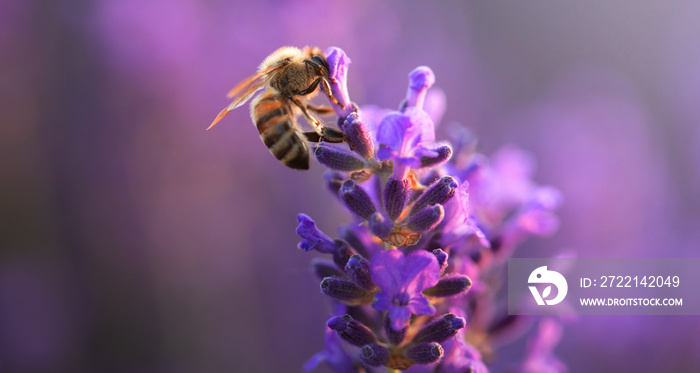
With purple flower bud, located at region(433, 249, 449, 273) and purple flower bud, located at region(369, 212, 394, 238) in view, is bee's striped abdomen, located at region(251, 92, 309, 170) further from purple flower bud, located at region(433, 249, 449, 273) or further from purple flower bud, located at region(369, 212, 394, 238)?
purple flower bud, located at region(433, 249, 449, 273)

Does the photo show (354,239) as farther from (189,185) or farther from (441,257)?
(189,185)

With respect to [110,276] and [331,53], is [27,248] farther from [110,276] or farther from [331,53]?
[331,53]

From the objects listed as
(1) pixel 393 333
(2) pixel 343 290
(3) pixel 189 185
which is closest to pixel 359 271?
(2) pixel 343 290

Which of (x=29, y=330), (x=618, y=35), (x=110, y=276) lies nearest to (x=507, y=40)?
(x=618, y=35)

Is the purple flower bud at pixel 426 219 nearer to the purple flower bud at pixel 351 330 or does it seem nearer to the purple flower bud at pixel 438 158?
the purple flower bud at pixel 438 158

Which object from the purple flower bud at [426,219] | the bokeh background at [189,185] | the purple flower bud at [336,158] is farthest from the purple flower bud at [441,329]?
the bokeh background at [189,185]

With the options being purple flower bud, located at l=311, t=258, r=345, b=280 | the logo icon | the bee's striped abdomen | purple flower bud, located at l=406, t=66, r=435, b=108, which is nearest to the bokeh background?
the logo icon
